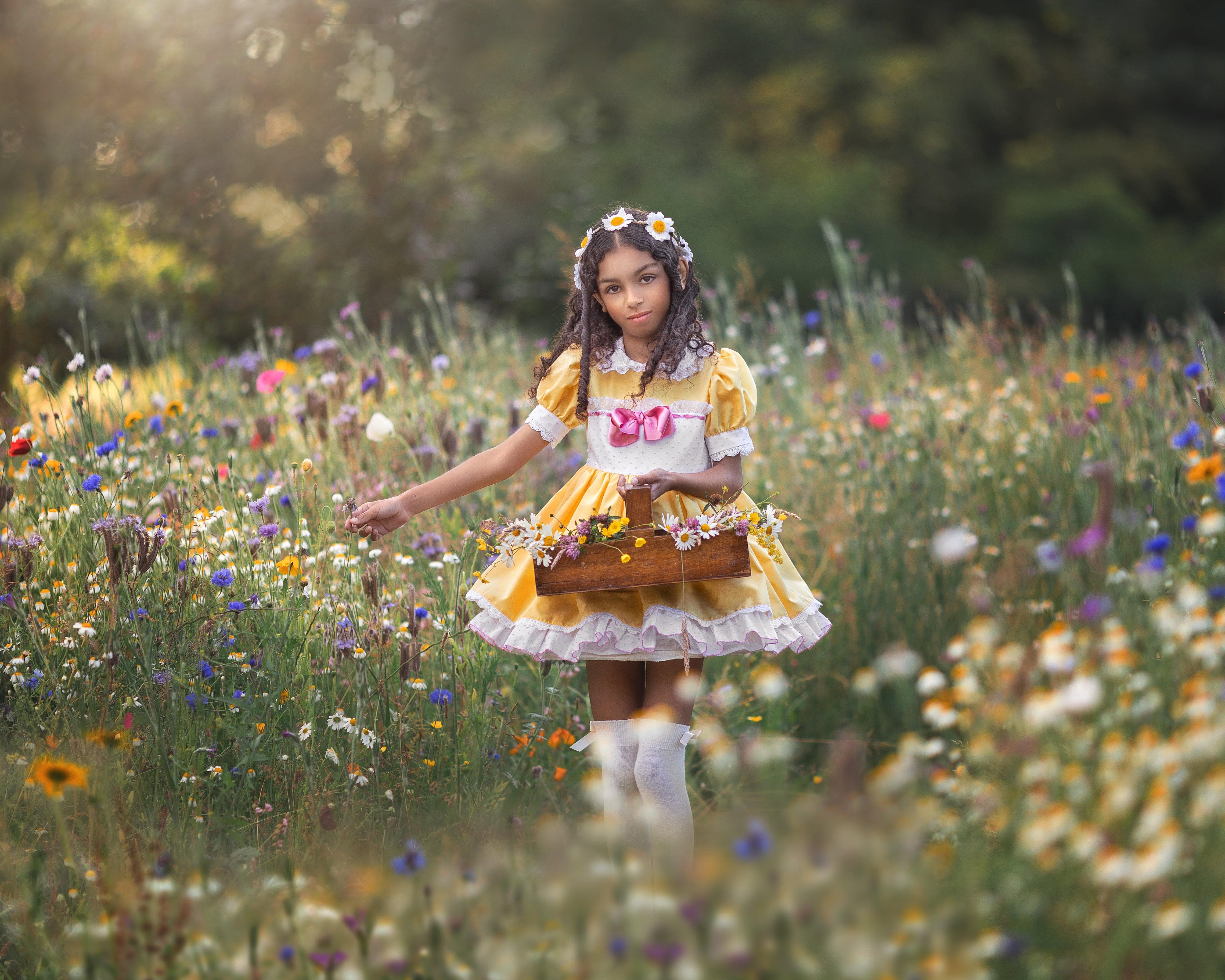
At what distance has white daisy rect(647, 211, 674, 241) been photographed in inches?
102

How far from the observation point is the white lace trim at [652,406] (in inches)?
101

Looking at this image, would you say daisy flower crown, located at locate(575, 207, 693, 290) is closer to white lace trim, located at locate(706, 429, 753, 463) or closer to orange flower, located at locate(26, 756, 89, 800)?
white lace trim, located at locate(706, 429, 753, 463)

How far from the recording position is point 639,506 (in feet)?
7.68

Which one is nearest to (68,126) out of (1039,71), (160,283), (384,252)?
(160,283)

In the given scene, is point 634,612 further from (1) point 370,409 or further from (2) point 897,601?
(1) point 370,409

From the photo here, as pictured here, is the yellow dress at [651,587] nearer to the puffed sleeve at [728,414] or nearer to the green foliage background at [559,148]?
the puffed sleeve at [728,414]

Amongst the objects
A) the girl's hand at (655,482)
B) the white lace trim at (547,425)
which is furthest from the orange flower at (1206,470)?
the white lace trim at (547,425)

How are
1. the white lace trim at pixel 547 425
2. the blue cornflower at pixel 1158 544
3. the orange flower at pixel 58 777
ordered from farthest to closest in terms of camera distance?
the white lace trim at pixel 547 425, the blue cornflower at pixel 1158 544, the orange flower at pixel 58 777

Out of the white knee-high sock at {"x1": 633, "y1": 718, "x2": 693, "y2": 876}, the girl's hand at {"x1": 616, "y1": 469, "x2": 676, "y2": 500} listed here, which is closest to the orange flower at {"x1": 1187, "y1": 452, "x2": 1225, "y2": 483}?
the girl's hand at {"x1": 616, "y1": 469, "x2": 676, "y2": 500}

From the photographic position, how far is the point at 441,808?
9.09 feet

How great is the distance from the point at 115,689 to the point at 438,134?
8379mm

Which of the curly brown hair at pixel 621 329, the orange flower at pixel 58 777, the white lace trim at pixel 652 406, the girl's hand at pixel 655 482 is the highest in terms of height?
the curly brown hair at pixel 621 329

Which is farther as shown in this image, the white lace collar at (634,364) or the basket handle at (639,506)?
the white lace collar at (634,364)

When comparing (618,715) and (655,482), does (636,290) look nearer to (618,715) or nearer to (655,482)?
(655,482)
